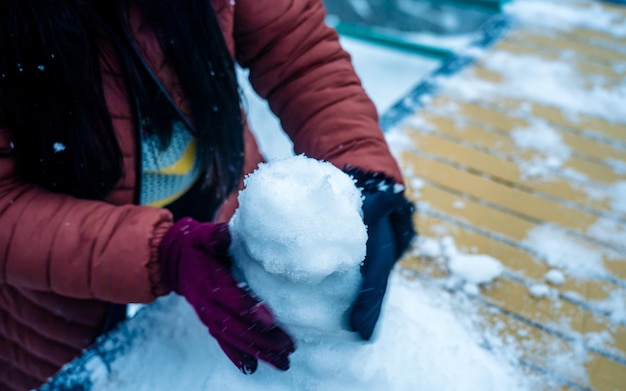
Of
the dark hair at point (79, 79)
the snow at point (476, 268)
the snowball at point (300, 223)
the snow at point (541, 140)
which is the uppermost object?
the dark hair at point (79, 79)

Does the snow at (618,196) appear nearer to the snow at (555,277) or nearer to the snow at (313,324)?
the snow at (555,277)

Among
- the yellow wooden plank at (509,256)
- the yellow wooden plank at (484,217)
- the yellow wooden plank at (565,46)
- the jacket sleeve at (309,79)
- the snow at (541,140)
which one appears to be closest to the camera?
the jacket sleeve at (309,79)

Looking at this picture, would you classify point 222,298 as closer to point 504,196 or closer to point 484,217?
point 484,217

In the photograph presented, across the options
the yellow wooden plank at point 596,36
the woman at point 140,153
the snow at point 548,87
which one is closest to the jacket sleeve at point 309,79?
the woman at point 140,153

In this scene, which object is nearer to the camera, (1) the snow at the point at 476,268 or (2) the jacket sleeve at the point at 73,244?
(2) the jacket sleeve at the point at 73,244

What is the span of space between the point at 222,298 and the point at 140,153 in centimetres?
34

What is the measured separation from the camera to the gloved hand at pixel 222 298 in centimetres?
77

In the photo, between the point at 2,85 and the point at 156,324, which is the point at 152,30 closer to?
the point at 2,85

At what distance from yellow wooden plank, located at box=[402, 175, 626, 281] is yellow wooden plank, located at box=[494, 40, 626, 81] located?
1.07m

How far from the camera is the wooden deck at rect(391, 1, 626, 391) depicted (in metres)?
1.16

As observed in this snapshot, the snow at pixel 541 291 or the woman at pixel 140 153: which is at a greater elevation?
the woman at pixel 140 153

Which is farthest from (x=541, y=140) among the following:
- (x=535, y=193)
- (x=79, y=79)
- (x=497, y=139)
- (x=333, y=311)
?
(x=79, y=79)

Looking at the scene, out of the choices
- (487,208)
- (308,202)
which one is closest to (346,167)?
(308,202)

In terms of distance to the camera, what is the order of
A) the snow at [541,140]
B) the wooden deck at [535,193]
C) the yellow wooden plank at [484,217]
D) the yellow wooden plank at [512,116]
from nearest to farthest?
the wooden deck at [535,193] < the yellow wooden plank at [484,217] < the snow at [541,140] < the yellow wooden plank at [512,116]
